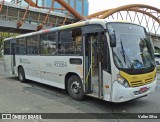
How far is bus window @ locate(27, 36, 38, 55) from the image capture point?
10.8 metres

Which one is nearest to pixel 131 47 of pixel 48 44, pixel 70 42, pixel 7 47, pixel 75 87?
pixel 70 42

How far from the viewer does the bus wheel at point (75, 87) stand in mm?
7852

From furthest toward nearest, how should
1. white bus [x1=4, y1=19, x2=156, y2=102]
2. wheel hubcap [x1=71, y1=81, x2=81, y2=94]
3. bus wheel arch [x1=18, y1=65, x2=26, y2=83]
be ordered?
1. bus wheel arch [x1=18, y1=65, x2=26, y2=83]
2. wheel hubcap [x1=71, y1=81, x2=81, y2=94]
3. white bus [x1=4, y1=19, x2=156, y2=102]

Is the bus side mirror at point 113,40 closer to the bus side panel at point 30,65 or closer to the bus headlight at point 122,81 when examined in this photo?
the bus headlight at point 122,81

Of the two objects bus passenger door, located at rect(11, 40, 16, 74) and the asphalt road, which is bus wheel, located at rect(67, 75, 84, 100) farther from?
bus passenger door, located at rect(11, 40, 16, 74)

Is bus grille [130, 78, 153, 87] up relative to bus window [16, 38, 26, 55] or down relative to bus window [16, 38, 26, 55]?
down

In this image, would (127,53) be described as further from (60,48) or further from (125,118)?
(60,48)

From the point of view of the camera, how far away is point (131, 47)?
681cm

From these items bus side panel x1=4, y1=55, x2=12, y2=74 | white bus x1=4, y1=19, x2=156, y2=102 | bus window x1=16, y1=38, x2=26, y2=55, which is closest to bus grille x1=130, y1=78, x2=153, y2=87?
white bus x1=4, y1=19, x2=156, y2=102

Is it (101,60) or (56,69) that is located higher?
(101,60)

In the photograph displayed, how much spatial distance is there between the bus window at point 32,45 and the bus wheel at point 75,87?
10.7 feet

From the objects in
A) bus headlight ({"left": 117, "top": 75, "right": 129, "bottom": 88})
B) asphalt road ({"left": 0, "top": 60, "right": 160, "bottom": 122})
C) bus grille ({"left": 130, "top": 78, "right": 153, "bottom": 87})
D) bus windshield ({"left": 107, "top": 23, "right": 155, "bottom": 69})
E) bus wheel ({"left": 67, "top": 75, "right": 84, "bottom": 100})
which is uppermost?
bus windshield ({"left": 107, "top": 23, "right": 155, "bottom": 69})

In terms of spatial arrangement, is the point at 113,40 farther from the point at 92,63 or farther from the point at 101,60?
the point at 92,63

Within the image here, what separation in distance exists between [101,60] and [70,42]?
6.07 ft
